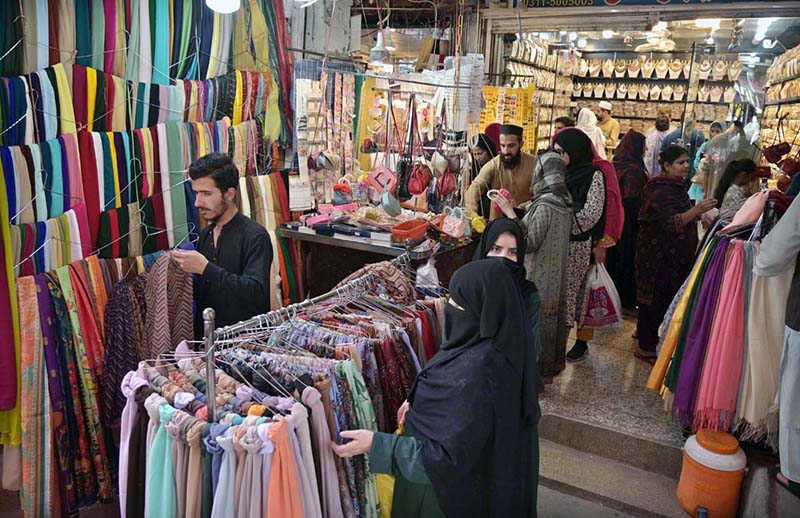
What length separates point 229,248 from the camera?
2801mm

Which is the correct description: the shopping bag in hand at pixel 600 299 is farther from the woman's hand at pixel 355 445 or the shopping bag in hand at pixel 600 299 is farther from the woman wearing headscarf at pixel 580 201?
the woman's hand at pixel 355 445

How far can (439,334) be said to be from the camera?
2652 mm

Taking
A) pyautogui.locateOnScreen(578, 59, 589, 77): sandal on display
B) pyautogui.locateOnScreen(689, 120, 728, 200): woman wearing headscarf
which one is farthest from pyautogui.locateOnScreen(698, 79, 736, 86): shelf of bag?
pyautogui.locateOnScreen(578, 59, 589, 77): sandal on display

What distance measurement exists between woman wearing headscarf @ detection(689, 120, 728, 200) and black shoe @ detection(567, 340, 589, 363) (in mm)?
2639

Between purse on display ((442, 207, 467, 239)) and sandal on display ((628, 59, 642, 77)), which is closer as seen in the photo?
purse on display ((442, 207, 467, 239))

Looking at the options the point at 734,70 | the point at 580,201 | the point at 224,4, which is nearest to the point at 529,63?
the point at 734,70

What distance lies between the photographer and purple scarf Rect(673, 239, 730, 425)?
311cm

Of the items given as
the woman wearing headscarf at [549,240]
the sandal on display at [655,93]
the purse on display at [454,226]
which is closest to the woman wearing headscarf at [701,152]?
the sandal on display at [655,93]

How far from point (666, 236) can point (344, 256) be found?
216cm

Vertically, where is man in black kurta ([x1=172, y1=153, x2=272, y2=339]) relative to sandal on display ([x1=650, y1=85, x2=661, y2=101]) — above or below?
below

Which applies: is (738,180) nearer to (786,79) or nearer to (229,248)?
(786,79)

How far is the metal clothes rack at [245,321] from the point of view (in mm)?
1670

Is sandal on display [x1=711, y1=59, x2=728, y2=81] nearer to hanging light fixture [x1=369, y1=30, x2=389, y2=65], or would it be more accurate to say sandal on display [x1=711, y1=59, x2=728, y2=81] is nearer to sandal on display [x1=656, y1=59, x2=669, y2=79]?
sandal on display [x1=656, y1=59, x2=669, y2=79]

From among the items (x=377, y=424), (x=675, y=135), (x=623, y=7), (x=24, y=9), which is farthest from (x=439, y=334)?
(x=675, y=135)
